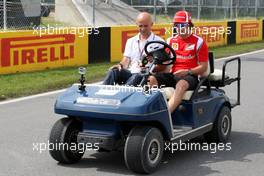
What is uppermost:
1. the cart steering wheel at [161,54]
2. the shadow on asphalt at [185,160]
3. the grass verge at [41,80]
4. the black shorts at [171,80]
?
the cart steering wheel at [161,54]

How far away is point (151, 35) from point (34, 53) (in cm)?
663

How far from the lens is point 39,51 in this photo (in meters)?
13.3

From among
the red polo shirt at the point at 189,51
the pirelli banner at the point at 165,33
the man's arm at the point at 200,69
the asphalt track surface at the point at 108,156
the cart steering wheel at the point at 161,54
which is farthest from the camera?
the pirelli banner at the point at 165,33

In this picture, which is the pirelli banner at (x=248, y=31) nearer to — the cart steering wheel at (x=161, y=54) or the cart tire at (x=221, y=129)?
the cart tire at (x=221, y=129)

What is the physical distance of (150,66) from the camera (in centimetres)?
637

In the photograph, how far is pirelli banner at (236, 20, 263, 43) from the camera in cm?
2296

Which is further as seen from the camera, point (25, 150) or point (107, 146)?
point (25, 150)

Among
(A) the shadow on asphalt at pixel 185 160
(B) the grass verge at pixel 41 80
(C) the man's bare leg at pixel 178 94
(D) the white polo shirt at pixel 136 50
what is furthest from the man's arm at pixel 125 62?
(B) the grass verge at pixel 41 80

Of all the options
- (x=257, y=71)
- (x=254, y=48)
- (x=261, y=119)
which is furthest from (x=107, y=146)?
(x=254, y=48)

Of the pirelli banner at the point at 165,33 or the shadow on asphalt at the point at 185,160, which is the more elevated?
the pirelli banner at the point at 165,33

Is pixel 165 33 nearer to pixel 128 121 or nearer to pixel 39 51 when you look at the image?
pixel 39 51

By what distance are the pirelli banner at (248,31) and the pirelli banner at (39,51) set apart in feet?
31.7

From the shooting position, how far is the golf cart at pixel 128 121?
5.61 metres

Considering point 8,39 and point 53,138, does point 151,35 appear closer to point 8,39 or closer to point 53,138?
point 53,138
